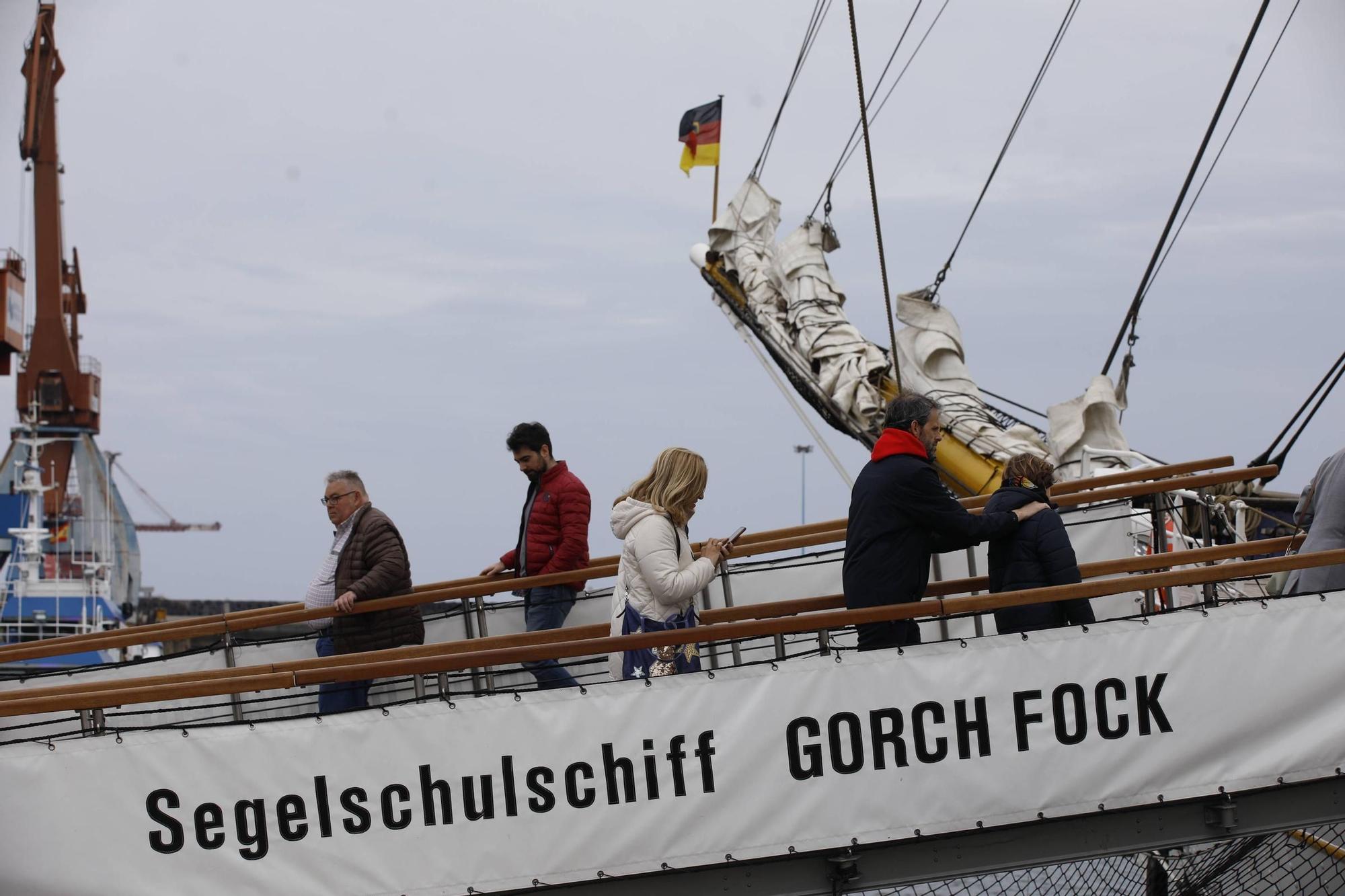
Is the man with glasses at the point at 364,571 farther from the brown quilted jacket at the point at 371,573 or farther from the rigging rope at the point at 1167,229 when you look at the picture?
the rigging rope at the point at 1167,229

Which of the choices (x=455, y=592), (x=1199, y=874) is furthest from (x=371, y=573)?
(x=1199, y=874)

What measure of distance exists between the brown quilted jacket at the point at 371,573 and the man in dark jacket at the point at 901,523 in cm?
218

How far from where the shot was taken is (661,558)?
16.4ft

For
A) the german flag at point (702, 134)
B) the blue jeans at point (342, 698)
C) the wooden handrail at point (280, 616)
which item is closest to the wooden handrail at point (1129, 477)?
the wooden handrail at point (280, 616)

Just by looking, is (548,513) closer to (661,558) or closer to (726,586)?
(726,586)

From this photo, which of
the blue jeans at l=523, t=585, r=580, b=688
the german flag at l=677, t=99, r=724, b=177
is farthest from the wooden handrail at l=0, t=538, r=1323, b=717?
the german flag at l=677, t=99, r=724, b=177

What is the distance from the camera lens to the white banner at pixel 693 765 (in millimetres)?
4949

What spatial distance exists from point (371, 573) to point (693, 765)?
196 centimetres

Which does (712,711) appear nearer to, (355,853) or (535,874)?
(535,874)

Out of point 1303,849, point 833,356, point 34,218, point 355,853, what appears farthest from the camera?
point 34,218

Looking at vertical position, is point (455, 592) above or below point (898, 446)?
above

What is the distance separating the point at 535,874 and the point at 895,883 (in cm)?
133

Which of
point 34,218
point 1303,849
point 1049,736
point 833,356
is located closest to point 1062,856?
point 1049,736

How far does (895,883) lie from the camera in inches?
206
